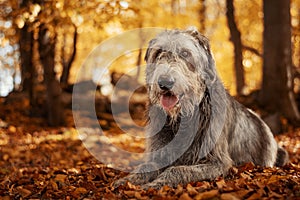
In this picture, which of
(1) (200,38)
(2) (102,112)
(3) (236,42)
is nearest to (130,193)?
(1) (200,38)

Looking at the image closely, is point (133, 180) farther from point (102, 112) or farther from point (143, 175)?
point (102, 112)

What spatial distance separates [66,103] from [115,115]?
1.98m

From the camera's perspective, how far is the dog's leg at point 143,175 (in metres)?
4.88

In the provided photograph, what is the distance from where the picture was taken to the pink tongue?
177 inches

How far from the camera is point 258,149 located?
18.1 ft

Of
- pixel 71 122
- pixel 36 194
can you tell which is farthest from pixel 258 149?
pixel 71 122

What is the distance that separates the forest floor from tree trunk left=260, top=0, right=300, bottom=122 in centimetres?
84

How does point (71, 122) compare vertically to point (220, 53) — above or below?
below

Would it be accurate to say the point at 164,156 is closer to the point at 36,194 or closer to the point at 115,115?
the point at 36,194

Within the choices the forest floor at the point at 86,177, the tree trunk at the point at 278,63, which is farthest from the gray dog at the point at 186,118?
the tree trunk at the point at 278,63

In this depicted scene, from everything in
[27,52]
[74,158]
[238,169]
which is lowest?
[74,158]

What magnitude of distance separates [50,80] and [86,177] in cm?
796

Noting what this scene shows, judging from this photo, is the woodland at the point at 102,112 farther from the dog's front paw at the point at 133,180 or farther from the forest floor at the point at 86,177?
the dog's front paw at the point at 133,180

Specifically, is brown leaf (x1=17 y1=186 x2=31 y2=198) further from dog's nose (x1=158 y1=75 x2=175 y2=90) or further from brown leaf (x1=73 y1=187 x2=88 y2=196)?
dog's nose (x1=158 y1=75 x2=175 y2=90)
